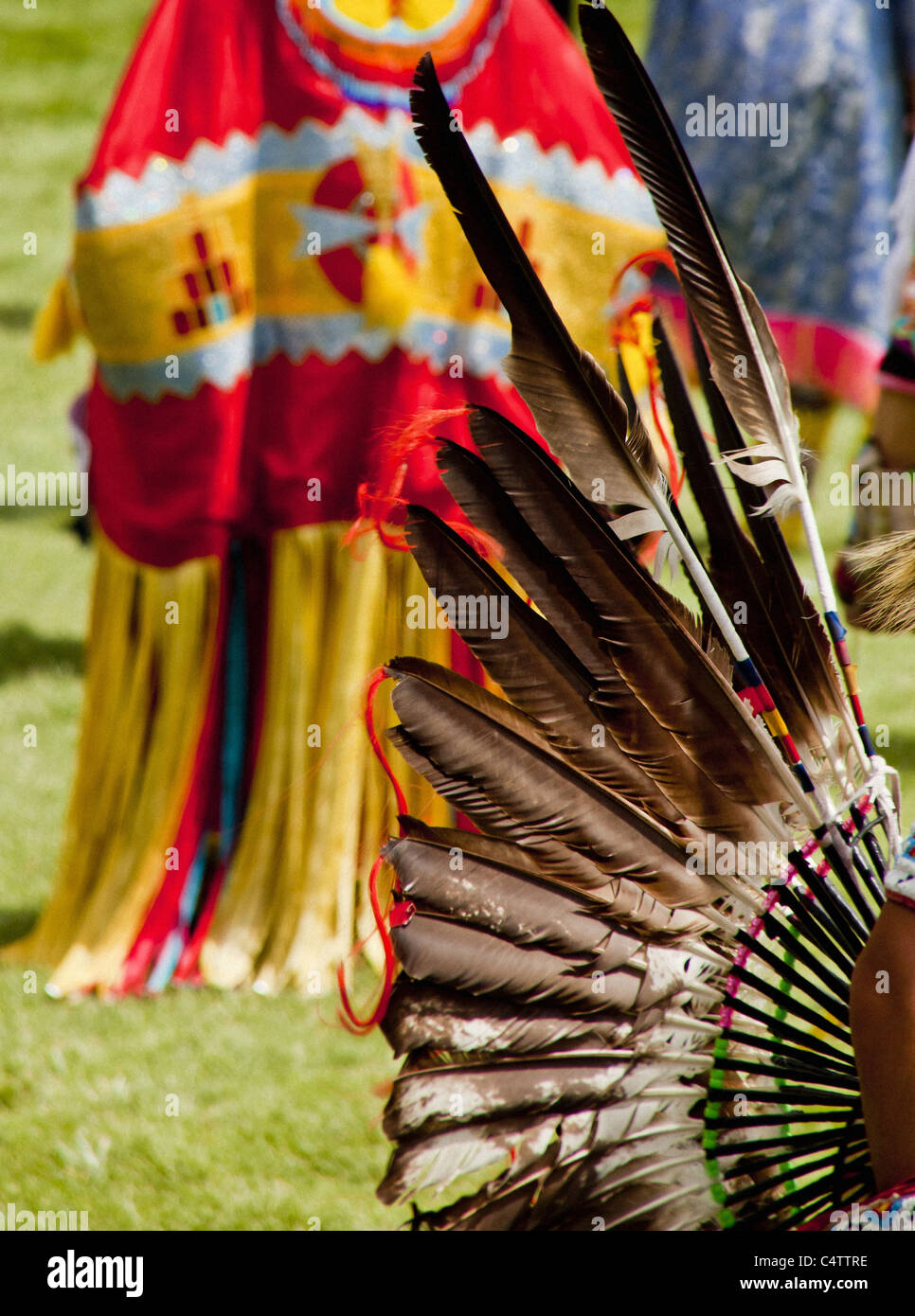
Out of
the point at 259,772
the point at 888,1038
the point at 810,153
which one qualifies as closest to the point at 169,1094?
the point at 259,772

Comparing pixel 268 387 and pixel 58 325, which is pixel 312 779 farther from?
pixel 58 325

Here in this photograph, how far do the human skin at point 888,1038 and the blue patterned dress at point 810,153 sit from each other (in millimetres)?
4117

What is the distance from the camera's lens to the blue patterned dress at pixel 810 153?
16.7 feet

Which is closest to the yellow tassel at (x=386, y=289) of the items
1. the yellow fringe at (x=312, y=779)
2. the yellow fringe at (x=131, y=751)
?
the yellow fringe at (x=312, y=779)

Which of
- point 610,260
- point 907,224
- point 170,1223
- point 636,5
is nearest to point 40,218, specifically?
point 636,5

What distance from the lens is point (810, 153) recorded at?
527 centimetres

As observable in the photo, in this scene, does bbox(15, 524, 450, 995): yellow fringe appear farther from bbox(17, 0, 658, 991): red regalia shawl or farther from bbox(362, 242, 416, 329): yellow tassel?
bbox(362, 242, 416, 329): yellow tassel

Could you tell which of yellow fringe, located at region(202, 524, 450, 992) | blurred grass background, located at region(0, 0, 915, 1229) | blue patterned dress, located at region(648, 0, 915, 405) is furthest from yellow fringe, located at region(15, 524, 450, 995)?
blue patterned dress, located at region(648, 0, 915, 405)

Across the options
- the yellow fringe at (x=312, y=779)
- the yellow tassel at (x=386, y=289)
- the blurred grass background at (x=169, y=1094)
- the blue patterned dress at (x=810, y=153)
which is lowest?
the blurred grass background at (x=169, y=1094)

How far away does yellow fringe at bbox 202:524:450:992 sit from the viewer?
9.97 feet

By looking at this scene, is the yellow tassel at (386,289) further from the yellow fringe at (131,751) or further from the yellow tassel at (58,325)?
the yellow tassel at (58,325)

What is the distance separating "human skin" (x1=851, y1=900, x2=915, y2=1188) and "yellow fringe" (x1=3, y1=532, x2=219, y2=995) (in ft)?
6.28

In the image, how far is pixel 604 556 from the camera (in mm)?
1633

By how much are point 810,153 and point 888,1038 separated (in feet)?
14.7
